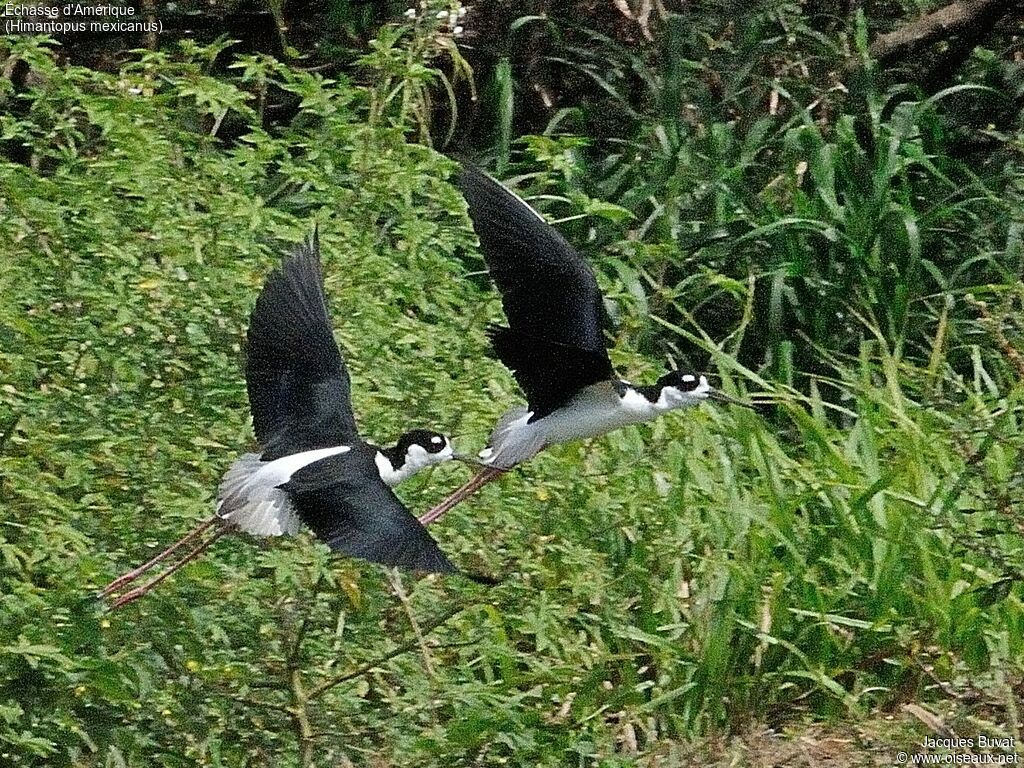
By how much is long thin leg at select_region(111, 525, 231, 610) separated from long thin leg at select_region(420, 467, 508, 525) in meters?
0.40

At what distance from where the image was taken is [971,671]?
4082mm

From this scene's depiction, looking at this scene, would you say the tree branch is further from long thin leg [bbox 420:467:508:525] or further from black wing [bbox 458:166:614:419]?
long thin leg [bbox 420:467:508:525]

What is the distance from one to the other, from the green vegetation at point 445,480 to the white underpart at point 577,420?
75 mm

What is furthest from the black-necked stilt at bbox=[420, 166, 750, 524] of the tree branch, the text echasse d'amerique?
the tree branch

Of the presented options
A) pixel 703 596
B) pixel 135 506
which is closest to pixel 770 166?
pixel 703 596

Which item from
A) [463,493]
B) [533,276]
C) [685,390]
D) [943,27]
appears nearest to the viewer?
[463,493]

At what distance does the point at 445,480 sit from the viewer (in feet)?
12.7

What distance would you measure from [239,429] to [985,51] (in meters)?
3.72

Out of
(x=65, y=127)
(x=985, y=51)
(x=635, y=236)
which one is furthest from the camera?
(x=985, y=51)

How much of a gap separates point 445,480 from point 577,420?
369 mm

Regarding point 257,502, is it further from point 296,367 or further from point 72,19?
point 72,19

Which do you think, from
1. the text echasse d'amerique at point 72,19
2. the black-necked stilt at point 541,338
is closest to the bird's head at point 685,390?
the black-necked stilt at point 541,338

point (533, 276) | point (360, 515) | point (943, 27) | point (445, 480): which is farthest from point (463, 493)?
point (943, 27)

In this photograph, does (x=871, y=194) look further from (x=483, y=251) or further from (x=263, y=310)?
(x=263, y=310)
